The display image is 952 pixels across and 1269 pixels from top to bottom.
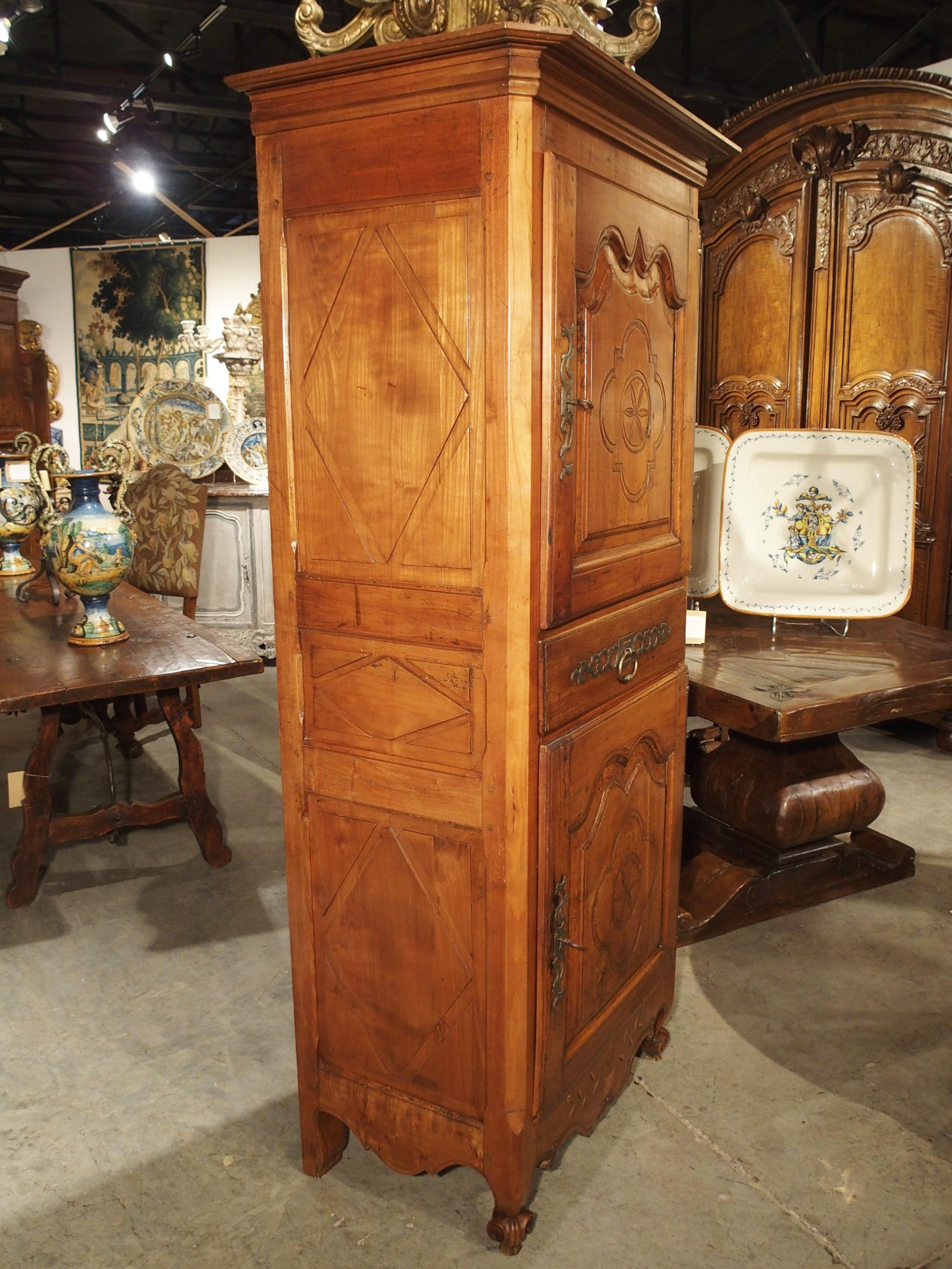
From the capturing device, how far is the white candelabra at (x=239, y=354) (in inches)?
229

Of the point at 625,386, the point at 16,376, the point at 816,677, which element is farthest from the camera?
the point at 16,376

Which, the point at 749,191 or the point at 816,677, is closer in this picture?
the point at 816,677

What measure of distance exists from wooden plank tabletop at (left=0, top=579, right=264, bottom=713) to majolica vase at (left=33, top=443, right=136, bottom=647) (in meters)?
0.06

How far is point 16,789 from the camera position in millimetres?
3090

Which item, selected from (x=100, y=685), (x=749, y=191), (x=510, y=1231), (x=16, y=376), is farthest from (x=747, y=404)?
(x=16, y=376)

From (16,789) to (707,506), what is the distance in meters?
2.32

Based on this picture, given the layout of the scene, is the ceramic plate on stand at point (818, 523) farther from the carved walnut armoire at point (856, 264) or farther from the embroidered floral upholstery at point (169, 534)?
the embroidered floral upholstery at point (169, 534)

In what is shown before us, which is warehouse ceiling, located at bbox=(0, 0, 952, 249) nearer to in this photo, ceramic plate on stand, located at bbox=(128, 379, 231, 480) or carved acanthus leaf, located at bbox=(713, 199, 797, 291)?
ceramic plate on stand, located at bbox=(128, 379, 231, 480)

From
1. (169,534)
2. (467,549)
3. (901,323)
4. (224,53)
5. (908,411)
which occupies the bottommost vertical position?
(169,534)

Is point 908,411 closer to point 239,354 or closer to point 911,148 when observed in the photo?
point 911,148

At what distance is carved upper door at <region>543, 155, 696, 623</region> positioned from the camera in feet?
4.77

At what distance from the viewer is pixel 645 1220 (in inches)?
68.0

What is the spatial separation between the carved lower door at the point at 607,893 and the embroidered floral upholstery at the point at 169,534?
257cm

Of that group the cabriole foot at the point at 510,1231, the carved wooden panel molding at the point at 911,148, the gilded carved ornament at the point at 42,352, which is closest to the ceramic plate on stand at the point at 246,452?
the gilded carved ornament at the point at 42,352
